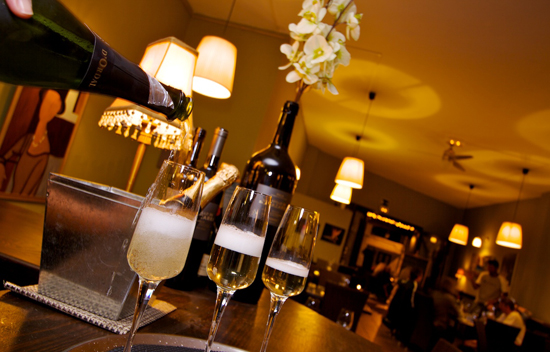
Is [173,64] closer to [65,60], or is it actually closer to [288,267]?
[65,60]

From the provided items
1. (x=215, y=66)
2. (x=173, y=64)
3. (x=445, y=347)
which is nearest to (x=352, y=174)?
(x=215, y=66)

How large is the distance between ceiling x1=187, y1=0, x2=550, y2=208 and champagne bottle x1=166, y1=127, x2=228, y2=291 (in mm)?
2728

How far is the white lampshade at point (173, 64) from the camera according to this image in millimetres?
1265

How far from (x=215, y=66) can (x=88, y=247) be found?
2.00 meters

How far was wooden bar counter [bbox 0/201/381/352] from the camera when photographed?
540 millimetres

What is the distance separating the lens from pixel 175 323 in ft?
2.43

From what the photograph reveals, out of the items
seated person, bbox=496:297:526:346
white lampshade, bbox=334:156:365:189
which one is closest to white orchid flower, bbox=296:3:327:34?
white lampshade, bbox=334:156:365:189

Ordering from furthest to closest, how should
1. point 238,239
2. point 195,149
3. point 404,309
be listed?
point 404,309 → point 195,149 → point 238,239

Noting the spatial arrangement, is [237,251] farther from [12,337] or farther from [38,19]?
[38,19]

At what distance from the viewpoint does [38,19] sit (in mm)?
547

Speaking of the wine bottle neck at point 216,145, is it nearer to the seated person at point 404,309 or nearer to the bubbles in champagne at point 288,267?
the bubbles in champagne at point 288,267

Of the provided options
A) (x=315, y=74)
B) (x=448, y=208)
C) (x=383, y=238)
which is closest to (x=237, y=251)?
(x=315, y=74)

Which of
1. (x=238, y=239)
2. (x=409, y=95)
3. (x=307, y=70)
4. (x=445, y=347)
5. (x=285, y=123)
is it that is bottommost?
(x=445, y=347)

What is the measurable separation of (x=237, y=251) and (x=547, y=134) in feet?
18.7
